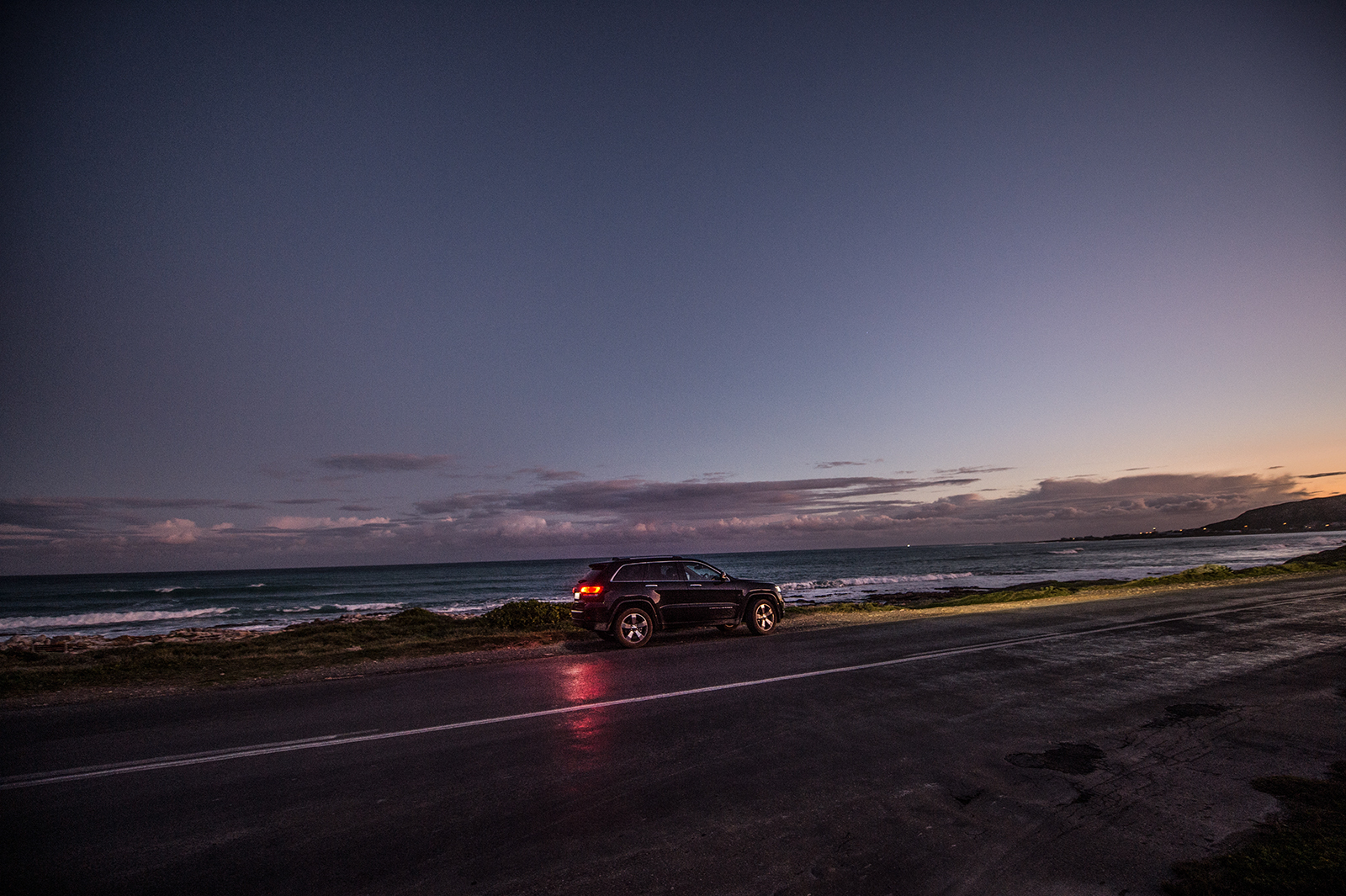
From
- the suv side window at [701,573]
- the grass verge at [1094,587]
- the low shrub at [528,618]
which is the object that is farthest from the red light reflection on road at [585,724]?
the grass verge at [1094,587]

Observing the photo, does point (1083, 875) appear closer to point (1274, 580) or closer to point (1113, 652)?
point (1113, 652)

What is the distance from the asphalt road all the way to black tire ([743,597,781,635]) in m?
4.63

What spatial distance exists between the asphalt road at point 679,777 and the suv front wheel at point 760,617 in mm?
4631

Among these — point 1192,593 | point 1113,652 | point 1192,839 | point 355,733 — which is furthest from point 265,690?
point 1192,593

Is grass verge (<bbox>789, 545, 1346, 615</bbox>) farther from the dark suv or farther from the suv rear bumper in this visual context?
the suv rear bumper

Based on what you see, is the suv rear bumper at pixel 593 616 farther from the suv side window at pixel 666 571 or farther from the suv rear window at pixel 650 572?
the suv side window at pixel 666 571

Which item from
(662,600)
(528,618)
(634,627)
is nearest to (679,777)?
(634,627)

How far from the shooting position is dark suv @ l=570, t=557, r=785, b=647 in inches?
496

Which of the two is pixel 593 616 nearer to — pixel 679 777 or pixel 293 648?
pixel 293 648

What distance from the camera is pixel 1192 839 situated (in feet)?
12.3

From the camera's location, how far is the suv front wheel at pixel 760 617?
548 inches

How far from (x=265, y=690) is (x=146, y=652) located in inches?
268

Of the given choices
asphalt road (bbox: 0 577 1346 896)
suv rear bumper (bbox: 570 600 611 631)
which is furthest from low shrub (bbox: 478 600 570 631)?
asphalt road (bbox: 0 577 1346 896)

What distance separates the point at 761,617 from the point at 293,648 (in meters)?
10.9
